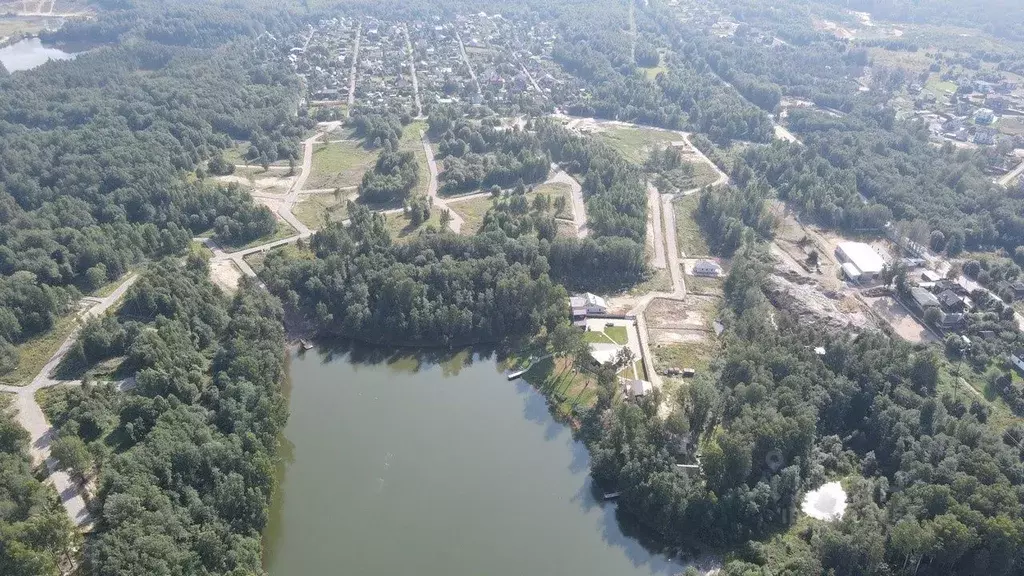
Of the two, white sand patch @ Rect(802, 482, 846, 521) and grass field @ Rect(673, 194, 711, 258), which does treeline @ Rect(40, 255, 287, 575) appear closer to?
white sand patch @ Rect(802, 482, 846, 521)

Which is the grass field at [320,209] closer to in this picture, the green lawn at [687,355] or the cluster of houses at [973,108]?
the green lawn at [687,355]

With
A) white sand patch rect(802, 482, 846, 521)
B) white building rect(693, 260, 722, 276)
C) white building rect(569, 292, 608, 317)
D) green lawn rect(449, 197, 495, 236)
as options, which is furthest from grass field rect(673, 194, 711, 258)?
white sand patch rect(802, 482, 846, 521)

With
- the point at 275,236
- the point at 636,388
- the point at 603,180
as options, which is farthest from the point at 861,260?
the point at 275,236

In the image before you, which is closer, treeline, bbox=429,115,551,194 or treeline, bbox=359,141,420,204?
treeline, bbox=359,141,420,204

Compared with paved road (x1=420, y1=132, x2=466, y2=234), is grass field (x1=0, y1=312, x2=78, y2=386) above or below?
above

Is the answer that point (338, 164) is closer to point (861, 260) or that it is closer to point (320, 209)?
point (320, 209)

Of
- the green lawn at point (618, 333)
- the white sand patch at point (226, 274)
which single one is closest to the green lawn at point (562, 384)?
the green lawn at point (618, 333)

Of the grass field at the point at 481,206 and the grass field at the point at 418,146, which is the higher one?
the grass field at the point at 418,146

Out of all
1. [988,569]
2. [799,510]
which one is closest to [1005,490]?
[988,569]

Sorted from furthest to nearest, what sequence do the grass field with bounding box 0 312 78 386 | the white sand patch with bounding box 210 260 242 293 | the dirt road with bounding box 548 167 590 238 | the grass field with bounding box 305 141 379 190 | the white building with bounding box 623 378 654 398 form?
1. the grass field with bounding box 305 141 379 190
2. the dirt road with bounding box 548 167 590 238
3. the white sand patch with bounding box 210 260 242 293
4. the white building with bounding box 623 378 654 398
5. the grass field with bounding box 0 312 78 386
